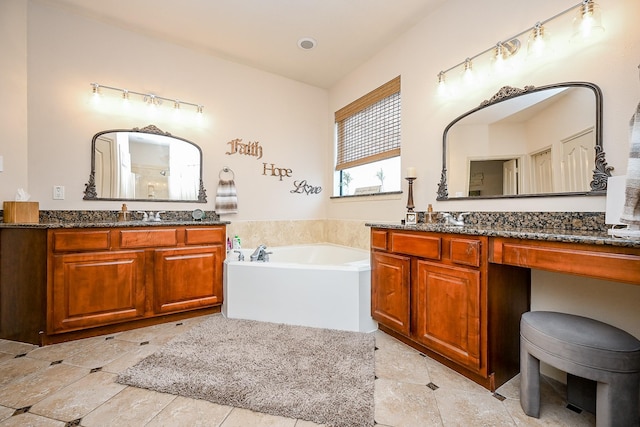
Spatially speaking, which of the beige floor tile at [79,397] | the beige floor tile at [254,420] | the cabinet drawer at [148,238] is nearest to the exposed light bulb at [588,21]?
the beige floor tile at [254,420]

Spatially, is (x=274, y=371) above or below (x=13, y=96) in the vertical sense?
below

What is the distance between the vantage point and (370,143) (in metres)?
3.27

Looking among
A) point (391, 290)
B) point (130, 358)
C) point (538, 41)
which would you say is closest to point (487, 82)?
point (538, 41)

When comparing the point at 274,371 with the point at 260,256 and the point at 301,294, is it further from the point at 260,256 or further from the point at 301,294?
the point at 260,256

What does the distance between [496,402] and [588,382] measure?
1.47ft

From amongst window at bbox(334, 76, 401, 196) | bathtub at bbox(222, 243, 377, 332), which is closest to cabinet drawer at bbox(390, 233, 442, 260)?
bathtub at bbox(222, 243, 377, 332)

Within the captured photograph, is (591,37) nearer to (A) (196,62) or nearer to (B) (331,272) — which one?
(B) (331,272)

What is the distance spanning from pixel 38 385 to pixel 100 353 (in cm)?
37

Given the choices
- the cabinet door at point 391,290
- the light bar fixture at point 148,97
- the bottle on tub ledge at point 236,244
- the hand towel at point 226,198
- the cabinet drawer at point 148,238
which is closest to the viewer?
the cabinet door at point 391,290

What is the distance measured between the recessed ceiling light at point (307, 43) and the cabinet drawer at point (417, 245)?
86.9 inches

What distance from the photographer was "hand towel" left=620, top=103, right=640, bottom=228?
111 cm

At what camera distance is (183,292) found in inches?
97.6

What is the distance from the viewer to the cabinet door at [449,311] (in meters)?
1.56

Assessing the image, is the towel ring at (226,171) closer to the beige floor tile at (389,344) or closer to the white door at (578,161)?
the beige floor tile at (389,344)
